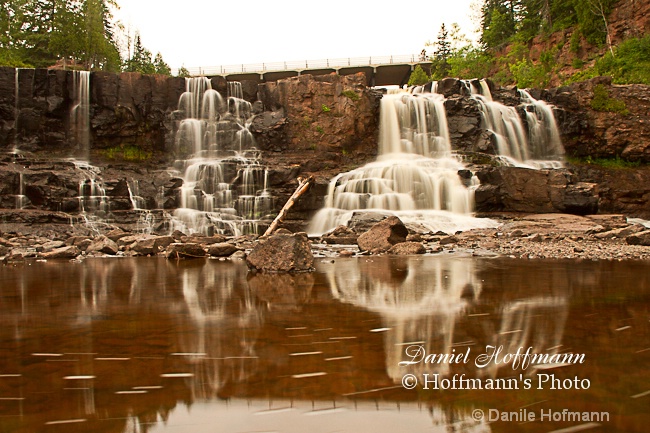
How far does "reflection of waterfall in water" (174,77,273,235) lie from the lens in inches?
738

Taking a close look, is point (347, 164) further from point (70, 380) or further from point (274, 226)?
point (70, 380)

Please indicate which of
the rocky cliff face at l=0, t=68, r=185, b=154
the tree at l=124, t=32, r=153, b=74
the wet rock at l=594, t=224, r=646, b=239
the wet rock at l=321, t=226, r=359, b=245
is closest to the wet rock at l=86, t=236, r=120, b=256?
the wet rock at l=321, t=226, r=359, b=245

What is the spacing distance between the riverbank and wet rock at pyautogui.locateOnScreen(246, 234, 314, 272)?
2796 mm

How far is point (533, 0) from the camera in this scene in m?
45.0

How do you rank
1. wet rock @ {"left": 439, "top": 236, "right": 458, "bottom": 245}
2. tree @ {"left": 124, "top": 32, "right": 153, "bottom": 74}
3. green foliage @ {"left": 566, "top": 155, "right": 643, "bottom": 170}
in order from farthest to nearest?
tree @ {"left": 124, "top": 32, "right": 153, "bottom": 74}
green foliage @ {"left": 566, "top": 155, "right": 643, "bottom": 170}
wet rock @ {"left": 439, "top": 236, "right": 458, "bottom": 245}

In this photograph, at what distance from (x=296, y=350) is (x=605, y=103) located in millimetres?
28314

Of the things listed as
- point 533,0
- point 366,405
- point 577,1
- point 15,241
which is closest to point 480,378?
point 366,405

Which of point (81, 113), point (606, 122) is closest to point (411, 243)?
point (81, 113)

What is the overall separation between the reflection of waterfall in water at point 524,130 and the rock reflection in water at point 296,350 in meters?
19.7

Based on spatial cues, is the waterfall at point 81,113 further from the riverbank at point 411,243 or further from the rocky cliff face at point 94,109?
the riverbank at point 411,243

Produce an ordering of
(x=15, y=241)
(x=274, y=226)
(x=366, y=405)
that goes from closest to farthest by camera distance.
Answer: (x=366, y=405)
(x=15, y=241)
(x=274, y=226)

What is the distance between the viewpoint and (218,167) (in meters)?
20.9

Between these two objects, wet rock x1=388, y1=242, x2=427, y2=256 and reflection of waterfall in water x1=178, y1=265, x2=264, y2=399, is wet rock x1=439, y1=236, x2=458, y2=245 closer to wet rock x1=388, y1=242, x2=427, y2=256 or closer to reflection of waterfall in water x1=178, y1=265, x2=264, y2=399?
wet rock x1=388, y1=242, x2=427, y2=256

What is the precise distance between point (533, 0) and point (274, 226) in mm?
43407
